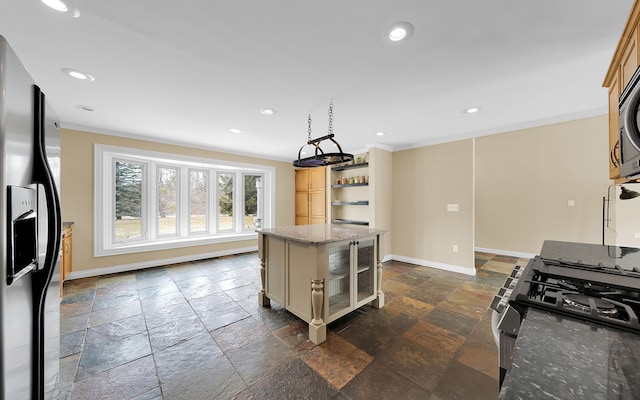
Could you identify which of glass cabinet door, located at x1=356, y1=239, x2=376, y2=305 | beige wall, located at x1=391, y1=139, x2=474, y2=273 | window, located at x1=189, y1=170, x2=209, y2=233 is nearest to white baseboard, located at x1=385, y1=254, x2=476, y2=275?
beige wall, located at x1=391, y1=139, x2=474, y2=273

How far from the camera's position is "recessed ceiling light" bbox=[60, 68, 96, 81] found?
6.56ft

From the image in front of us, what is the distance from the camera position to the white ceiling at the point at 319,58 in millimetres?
1379

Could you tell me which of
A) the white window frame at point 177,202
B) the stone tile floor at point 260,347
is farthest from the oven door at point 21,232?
the white window frame at point 177,202

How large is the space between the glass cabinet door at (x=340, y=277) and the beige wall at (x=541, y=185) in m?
4.46

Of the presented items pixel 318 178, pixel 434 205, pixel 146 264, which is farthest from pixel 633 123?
pixel 146 264

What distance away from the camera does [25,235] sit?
743 millimetres

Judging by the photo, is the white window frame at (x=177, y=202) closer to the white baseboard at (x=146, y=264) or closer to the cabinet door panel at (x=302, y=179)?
the white baseboard at (x=146, y=264)

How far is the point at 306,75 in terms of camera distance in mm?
2061

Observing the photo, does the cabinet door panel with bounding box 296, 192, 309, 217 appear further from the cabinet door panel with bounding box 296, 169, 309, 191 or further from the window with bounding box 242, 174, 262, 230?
the window with bounding box 242, 174, 262, 230

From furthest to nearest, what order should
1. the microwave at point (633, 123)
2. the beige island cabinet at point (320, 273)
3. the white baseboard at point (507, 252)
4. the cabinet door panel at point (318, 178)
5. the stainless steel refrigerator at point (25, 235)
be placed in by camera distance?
the cabinet door panel at point (318, 178)
the white baseboard at point (507, 252)
the beige island cabinet at point (320, 273)
the microwave at point (633, 123)
the stainless steel refrigerator at point (25, 235)

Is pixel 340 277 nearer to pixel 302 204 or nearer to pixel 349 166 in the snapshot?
pixel 349 166

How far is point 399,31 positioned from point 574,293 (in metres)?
1.66

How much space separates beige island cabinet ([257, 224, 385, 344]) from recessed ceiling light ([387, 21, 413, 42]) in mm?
1608

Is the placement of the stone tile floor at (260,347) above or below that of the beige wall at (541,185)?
below
